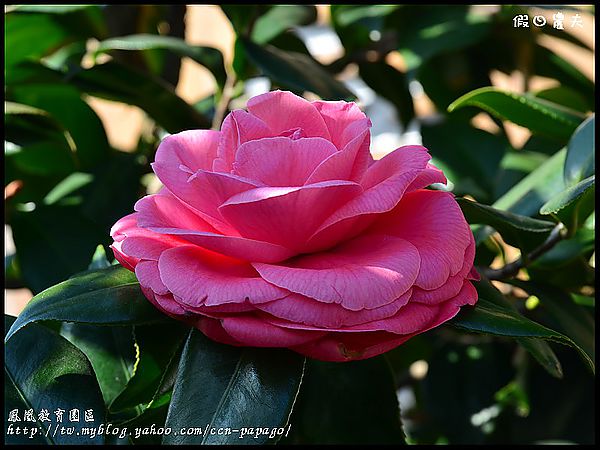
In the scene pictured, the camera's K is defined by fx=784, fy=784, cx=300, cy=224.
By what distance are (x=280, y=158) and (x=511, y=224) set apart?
0.20 metres

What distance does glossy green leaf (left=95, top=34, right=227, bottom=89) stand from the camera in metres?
0.79

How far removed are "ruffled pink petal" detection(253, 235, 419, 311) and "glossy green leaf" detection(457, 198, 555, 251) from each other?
0.41 ft

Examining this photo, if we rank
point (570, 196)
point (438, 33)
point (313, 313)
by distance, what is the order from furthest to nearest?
point (438, 33) < point (570, 196) < point (313, 313)

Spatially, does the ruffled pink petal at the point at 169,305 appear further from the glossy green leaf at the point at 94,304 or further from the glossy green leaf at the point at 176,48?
the glossy green leaf at the point at 176,48

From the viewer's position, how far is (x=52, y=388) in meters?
0.52

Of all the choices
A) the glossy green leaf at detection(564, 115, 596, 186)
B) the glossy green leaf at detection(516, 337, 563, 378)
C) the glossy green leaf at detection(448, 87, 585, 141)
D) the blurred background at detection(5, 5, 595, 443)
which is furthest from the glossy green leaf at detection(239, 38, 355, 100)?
the glossy green leaf at detection(516, 337, 563, 378)

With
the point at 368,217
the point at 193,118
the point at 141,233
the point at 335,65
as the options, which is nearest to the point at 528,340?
the point at 368,217

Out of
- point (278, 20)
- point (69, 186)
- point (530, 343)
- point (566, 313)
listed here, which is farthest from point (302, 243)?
point (278, 20)

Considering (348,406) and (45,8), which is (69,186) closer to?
(45,8)

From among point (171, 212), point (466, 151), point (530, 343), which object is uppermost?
point (171, 212)

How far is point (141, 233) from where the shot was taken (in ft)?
1.49

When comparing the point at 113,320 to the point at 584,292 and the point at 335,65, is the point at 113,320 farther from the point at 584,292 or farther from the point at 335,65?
the point at 335,65

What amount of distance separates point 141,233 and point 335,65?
65 cm

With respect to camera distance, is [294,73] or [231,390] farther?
[294,73]
